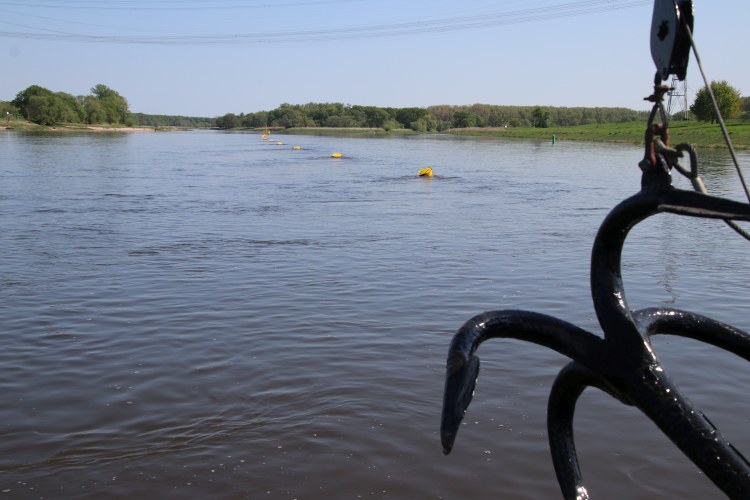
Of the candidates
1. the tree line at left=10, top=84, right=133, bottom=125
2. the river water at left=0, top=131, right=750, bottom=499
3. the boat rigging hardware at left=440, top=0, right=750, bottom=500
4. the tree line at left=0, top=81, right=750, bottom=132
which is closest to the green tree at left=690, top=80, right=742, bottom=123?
the tree line at left=0, top=81, right=750, bottom=132

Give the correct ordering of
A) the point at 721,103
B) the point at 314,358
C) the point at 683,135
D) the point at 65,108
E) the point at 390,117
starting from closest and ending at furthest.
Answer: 1. the point at 314,358
2. the point at 683,135
3. the point at 721,103
4. the point at 65,108
5. the point at 390,117

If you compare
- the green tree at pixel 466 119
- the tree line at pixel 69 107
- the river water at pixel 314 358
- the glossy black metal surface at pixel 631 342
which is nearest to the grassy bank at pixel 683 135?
the river water at pixel 314 358

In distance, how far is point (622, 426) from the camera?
5559mm

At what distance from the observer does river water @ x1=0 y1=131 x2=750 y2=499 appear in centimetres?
493

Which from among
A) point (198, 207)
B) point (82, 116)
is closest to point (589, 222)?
point (198, 207)

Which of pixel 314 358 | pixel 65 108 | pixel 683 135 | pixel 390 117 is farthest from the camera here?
pixel 390 117

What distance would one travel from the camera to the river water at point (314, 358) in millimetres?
4930

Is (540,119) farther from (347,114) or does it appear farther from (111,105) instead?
(111,105)

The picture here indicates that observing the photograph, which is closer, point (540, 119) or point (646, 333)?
point (646, 333)

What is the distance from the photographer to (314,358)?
713 centimetres

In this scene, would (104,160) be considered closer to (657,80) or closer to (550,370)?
(550,370)

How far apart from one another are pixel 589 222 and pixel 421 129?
141842 mm

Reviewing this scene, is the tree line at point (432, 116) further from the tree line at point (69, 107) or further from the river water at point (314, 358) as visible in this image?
the river water at point (314, 358)

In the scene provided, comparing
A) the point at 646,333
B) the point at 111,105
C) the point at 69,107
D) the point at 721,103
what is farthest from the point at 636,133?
the point at 111,105
